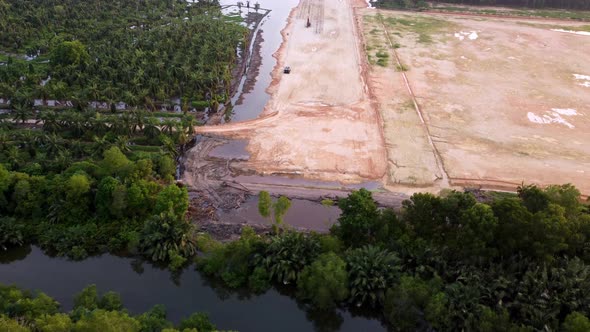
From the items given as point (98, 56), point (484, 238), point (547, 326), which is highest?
point (98, 56)

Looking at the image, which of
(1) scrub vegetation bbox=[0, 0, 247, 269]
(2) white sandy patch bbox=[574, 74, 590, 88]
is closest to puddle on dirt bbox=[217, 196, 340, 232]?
(1) scrub vegetation bbox=[0, 0, 247, 269]

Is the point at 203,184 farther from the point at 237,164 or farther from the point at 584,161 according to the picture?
the point at 584,161

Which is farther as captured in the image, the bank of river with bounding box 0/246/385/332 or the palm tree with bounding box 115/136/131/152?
the palm tree with bounding box 115/136/131/152

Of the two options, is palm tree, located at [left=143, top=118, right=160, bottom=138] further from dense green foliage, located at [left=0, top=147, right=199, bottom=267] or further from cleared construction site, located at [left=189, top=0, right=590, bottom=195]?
dense green foliage, located at [left=0, top=147, right=199, bottom=267]

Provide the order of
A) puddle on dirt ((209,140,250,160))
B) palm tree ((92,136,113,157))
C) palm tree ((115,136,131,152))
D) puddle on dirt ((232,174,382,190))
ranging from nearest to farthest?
palm tree ((92,136,113,157)) < puddle on dirt ((232,174,382,190)) < palm tree ((115,136,131,152)) < puddle on dirt ((209,140,250,160))

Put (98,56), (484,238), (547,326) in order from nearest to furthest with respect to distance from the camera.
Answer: (547,326) < (484,238) < (98,56)

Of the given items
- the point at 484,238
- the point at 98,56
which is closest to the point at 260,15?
the point at 98,56
